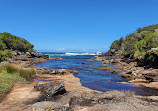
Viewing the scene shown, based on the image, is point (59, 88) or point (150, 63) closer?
point (59, 88)

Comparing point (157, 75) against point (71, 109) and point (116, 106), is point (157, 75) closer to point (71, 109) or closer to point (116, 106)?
point (116, 106)

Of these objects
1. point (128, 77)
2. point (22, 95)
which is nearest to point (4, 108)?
point (22, 95)

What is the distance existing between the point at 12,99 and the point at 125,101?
691 centimetres

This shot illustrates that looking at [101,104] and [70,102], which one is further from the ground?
[101,104]

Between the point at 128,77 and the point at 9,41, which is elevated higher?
the point at 9,41

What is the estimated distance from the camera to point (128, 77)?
21766 millimetres

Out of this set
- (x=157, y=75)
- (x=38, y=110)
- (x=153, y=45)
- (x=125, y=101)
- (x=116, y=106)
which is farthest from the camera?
(x=153, y=45)

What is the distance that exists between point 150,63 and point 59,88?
2971 cm

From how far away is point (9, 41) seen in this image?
6456 cm

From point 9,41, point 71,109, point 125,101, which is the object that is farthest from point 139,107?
point 9,41

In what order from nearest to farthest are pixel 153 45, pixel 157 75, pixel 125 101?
pixel 125 101 < pixel 157 75 < pixel 153 45

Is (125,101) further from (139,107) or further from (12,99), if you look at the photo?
(12,99)

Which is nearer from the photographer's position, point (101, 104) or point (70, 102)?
point (101, 104)

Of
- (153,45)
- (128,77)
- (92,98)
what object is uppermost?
(153,45)
